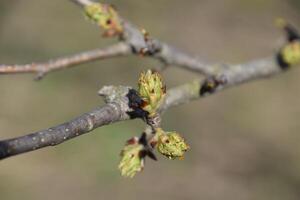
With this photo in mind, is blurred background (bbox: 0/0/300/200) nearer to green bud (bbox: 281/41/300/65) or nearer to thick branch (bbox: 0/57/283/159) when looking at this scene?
green bud (bbox: 281/41/300/65)

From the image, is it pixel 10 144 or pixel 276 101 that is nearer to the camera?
pixel 10 144

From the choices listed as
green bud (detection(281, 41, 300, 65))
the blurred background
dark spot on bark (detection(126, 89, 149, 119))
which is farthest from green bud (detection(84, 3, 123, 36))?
the blurred background

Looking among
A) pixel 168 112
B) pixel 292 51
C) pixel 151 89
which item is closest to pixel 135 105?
pixel 151 89

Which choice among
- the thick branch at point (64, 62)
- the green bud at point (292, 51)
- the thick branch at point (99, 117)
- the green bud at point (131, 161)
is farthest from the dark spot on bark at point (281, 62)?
the green bud at point (131, 161)

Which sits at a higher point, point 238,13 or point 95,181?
point 238,13

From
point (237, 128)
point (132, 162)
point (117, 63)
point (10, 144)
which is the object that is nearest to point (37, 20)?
point (117, 63)

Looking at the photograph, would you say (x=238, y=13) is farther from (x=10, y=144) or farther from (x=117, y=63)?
(x=10, y=144)
